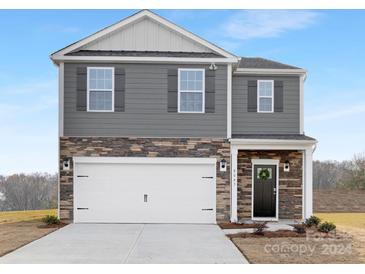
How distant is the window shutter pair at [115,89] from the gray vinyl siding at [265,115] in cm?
401

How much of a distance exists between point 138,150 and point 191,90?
2.65 metres

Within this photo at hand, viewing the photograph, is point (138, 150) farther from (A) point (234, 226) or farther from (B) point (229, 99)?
(A) point (234, 226)

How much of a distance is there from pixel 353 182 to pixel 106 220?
20.0 metres

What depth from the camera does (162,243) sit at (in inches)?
502

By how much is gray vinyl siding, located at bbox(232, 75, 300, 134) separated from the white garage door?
217cm

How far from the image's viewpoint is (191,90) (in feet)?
58.2

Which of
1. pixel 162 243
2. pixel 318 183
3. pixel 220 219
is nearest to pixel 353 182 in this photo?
pixel 318 183

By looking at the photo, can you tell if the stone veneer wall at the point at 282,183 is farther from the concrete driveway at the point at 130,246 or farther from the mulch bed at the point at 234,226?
the concrete driveway at the point at 130,246

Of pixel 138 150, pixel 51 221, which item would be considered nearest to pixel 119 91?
pixel 138 150

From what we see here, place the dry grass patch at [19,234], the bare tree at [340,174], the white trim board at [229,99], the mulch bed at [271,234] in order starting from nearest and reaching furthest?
1. the dry grass patch at [19,234]
2. the mulch bed at [271,234]
3. the white trim board at [229,99]
4. the bare tree at [340,174]

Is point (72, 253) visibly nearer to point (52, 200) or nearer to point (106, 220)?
point (106, 220)

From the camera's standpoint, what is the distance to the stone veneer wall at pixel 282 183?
746 inches

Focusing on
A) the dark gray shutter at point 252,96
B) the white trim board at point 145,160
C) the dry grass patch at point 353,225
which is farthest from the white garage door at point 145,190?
the dry grass patch at point 353,225

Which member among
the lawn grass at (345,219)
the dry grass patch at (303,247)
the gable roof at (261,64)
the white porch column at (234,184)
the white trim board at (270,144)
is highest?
the gable roof at (261,64)
